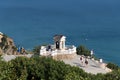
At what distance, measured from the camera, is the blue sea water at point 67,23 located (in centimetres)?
12038

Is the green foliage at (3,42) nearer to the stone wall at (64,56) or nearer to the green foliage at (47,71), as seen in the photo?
the stone wall at (64,56)

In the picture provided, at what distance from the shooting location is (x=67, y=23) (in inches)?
5861

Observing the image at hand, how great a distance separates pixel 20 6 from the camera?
17888cm

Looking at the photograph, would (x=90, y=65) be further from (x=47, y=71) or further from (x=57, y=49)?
(x=47, y=71)

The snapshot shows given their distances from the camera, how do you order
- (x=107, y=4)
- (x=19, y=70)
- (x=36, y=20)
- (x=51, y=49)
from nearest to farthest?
(x=19, y=70)
(x=51, y=49)
(x=36, y=20)
(x=107, y=4)

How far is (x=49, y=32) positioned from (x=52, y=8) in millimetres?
47697

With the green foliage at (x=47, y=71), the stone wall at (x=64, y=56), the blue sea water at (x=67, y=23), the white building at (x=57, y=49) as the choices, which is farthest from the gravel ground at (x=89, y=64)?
the blue sea water at (x=67, y=23)

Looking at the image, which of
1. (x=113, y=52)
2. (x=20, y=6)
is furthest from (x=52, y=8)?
(x=113, y=52)

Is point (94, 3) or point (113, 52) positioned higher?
point (94, 3)

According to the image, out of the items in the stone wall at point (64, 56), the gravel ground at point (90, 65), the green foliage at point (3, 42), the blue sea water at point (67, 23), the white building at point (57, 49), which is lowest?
the gravel ground at point (90, 65)

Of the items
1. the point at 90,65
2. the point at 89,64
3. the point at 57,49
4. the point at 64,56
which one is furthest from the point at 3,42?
the point at 90,65

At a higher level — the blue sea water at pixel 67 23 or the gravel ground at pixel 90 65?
the blue sea water at pixel 67 23

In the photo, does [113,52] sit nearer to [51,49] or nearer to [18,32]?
[18,32]

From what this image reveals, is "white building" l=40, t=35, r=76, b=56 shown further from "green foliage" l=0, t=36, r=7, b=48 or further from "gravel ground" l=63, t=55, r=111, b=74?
"green foliage" l=0, t=36, r=7, b=48
